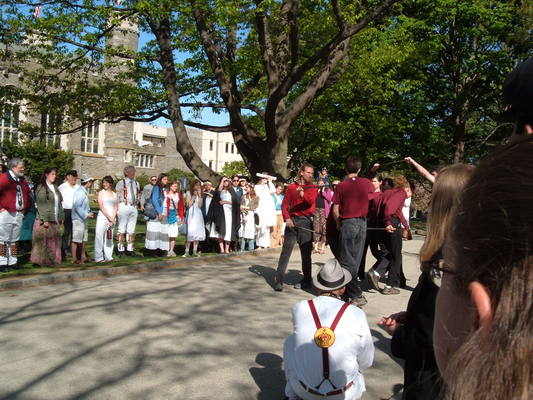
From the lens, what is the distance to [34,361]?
5078mm

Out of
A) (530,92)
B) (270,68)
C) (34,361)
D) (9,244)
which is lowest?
(34,361)

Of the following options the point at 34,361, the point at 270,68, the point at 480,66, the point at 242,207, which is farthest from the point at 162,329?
the point at 480,66

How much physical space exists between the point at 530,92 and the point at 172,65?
56.0 feet

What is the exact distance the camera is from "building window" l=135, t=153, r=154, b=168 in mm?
81250

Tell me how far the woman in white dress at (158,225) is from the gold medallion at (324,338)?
9.61 m

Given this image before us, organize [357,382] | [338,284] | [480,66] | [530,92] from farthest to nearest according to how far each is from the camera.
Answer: [480,66], [338,284], [357,382], [530,92]

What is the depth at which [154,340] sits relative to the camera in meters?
5.84

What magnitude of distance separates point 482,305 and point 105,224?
36.2 feet

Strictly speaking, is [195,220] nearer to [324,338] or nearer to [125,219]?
[125,219]

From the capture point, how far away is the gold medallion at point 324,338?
3543 millimetres

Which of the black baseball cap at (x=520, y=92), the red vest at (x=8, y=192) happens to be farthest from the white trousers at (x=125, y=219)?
the black baseball cap at (x=520, y=92)

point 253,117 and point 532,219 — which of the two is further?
point 253,117

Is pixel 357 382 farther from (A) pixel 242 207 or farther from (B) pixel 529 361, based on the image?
(A) pixel 242 207

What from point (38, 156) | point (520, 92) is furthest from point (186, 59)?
point (38, 156)
